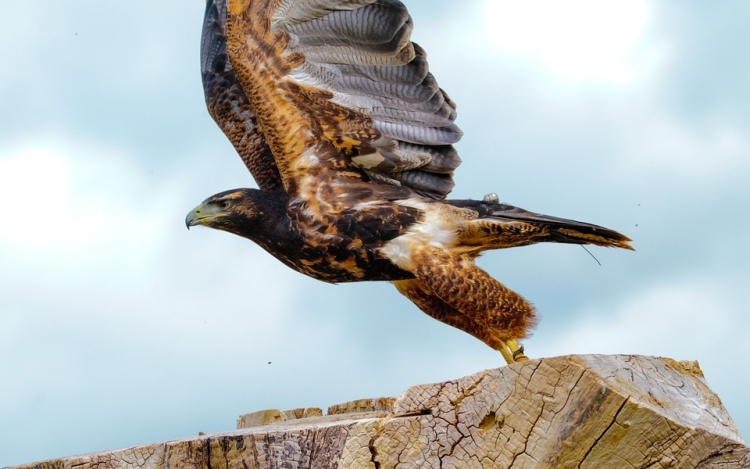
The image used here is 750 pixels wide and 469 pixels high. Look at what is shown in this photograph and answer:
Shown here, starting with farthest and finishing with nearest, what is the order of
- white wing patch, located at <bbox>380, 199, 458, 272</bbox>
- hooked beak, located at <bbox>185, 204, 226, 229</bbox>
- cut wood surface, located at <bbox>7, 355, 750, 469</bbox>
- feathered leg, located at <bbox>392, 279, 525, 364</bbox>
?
hooked beak, located at <bbox>185, 204, 226, 229</bbox> → feathered leg, located at <bbox>392, 279, 525, 364</bbox> → white wing patch, located at <bbox>380, 199, 458, 272</bbox> → cut wood surface, located at <bbox>7, 355, 750, 469</bbox>

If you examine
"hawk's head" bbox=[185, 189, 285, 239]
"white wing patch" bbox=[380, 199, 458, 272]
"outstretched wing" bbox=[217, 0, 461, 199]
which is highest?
"outstretched wing" bbox=[217, 0, 461, 199]

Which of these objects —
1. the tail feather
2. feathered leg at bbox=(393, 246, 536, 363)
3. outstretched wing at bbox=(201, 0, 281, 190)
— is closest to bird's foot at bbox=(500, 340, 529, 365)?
feathered leg at bbox=(393, 246, 536, 363)

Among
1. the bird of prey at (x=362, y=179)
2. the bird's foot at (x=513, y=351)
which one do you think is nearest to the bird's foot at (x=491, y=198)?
the bird of prey at (x=362, y=179)

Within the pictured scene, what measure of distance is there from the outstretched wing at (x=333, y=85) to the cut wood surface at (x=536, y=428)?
2406mm

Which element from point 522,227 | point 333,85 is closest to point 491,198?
point 522,227

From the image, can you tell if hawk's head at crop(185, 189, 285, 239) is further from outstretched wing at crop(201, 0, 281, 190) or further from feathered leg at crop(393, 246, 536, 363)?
feathered leg at crop(393, 246, 536, 363)

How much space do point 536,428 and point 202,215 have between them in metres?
3.29

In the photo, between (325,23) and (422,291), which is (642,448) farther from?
(325,23)

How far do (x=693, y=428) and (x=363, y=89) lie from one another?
3465 mm

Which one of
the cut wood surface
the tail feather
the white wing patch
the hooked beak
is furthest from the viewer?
the hooked beak

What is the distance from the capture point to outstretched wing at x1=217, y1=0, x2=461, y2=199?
6254 mm

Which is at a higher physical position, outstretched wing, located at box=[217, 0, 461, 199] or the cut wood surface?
outstretched wing, located at box=[217, 0, 461, 199]

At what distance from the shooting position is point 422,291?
650 cm

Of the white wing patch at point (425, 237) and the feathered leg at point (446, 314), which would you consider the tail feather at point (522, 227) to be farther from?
the feathered leg at point (446, 314)
